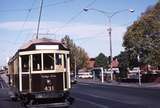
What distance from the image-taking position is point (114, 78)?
A: 84.2 meters

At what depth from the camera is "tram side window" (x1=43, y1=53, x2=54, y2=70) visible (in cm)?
2197

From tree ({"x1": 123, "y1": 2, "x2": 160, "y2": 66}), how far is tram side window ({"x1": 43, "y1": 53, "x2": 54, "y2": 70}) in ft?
138

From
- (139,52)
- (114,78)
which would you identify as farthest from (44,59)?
(114,78)

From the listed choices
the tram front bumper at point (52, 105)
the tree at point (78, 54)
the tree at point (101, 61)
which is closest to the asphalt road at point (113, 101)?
the tram front bumper at point (52, 105)

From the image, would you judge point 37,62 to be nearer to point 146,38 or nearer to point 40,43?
point 40,43

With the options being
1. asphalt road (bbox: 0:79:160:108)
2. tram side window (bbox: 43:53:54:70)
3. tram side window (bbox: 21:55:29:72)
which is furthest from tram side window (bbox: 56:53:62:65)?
asphalt road (bbox: 0:79:160:108)

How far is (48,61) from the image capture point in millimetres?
22125

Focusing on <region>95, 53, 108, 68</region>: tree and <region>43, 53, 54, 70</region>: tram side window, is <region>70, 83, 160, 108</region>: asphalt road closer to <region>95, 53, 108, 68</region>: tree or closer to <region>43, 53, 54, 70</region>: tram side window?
<region>43, 53, 54, 70</region>: tram side window

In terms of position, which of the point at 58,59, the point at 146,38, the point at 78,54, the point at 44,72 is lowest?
the point at 44,72

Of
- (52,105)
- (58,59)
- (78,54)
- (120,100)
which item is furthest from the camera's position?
(78,54)

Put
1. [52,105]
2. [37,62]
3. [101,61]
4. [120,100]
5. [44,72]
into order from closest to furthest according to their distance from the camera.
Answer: [52,105] < [44,72] < [37,62] < [120,100] < [101,61]

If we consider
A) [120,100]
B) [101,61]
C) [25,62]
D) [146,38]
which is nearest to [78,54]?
[101,61]

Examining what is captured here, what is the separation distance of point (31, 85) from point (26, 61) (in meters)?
1.37

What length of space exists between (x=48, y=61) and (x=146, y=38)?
4596 centimetres
